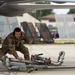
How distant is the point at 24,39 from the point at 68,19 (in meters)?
27.3

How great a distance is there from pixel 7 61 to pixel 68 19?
28261 mm

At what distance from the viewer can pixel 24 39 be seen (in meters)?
13.5

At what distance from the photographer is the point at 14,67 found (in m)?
12.9

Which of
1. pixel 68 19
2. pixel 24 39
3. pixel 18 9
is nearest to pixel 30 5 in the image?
pixel 18 9

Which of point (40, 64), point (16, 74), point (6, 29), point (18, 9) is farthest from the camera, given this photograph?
point (6, 29)

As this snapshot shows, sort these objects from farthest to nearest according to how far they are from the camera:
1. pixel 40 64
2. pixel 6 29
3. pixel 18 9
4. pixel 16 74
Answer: pixel 6 29, pixel 18 9, pixel 40 64, pixel 16 74

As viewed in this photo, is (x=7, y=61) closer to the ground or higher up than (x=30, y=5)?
closer to the ground

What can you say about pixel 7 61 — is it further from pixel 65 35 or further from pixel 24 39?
pixel 65 35

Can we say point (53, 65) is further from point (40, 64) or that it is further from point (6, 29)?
point (6, 29)

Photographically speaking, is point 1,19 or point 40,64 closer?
point 40,64

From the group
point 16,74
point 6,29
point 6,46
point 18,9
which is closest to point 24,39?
point 6,46

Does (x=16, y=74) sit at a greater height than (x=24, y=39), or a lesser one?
lesser

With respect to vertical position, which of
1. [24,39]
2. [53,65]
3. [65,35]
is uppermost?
[24,39]

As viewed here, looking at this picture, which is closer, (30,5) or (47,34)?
(30,5)
